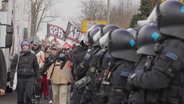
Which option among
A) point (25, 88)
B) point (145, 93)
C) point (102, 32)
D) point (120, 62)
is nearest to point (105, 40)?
point (120, 62)

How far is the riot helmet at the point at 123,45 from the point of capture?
24.0 ft

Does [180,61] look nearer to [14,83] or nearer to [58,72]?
[14,83]

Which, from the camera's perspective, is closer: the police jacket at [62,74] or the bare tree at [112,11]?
the police jacket at [62,74]


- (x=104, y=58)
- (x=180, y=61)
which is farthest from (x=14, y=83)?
(x=180, y=61)

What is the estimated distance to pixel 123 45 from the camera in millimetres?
7414

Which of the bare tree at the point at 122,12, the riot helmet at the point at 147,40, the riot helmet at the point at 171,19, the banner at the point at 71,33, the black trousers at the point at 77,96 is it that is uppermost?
the riot helmet at the point at 171,19

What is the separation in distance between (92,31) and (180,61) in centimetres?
487

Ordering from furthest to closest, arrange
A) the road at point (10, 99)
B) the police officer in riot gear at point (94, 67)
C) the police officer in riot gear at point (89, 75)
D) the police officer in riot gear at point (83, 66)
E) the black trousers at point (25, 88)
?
the road at point (10, 99) < the black trousers at point (25, 88) < the police officer in riot gear at point (83, 66) < the police officer in riot gear at point (89, 75) < the police officer in riot gear at point (94, 67)

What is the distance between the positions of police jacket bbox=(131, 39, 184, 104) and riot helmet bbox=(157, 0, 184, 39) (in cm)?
11

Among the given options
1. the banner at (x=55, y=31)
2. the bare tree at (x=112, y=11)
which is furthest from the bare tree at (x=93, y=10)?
the banner at (x=55, y=31)

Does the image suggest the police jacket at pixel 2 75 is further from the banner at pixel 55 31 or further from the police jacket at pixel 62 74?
the banner at pixel 55 31

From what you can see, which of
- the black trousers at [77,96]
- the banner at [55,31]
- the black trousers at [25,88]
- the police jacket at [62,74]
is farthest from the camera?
the banner at [55,31]

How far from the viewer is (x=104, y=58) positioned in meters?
8.28

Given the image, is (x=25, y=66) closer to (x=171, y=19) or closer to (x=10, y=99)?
(x=10, y=99)
